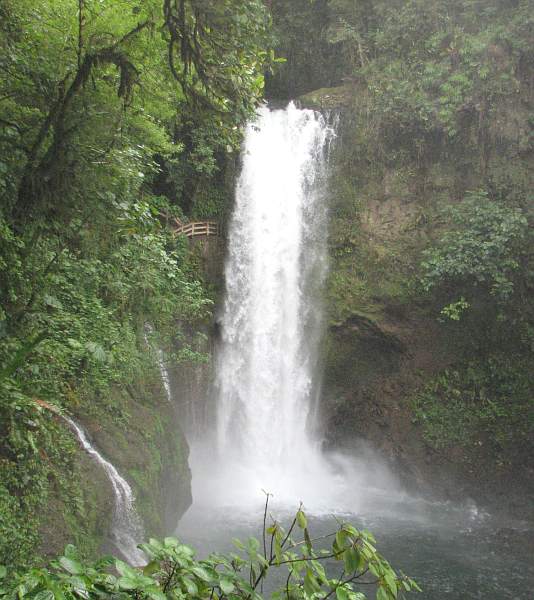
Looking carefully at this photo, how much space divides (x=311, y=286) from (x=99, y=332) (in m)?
8.14

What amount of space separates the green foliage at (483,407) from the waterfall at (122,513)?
26.4 ft

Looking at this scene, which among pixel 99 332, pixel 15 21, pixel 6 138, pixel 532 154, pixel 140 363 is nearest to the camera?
pixel 6 138

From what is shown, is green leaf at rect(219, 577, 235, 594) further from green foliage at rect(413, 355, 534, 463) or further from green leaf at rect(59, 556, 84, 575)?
green foliage at rect(413, 355, 534, 463)

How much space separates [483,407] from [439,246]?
3954 millimetres

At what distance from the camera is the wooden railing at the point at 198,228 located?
45.3ft

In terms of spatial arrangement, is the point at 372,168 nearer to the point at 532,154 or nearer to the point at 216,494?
the point at 532,154

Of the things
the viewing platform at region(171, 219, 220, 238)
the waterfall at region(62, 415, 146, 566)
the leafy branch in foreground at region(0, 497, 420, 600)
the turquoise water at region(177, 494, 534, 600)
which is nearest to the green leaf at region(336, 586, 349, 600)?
the leafy branch in foreground at region(0, 497, 420, 600)

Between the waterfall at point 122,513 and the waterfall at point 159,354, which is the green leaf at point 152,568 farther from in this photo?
the waterfall at point 159,354

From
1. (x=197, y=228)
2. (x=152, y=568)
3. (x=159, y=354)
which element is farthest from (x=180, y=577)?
(x=197, y=228)

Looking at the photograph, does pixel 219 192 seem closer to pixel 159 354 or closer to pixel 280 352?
pixel 280 352

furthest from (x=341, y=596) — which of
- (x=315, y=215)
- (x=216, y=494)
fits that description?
(x=315, y=215)

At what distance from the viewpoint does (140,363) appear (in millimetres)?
8148

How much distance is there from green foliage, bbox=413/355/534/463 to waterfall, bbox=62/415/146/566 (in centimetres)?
806

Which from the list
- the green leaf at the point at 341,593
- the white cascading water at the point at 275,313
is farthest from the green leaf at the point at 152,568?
the white cascading water at the point at 275,313
